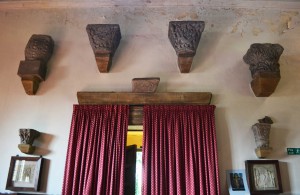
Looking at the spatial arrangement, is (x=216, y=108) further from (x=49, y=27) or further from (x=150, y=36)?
(x=49, y=27)

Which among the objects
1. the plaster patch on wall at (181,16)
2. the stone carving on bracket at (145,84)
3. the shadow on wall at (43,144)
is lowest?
the shadow on wall at (43,144)

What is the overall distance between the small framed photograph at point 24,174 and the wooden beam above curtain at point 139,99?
0.80 meters

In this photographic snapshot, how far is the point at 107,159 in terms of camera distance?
2.70m

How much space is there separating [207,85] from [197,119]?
1.52 feet

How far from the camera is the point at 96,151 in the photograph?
8.95 ft

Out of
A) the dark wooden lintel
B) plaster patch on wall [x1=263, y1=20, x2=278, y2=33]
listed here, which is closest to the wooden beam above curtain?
the dark wooden lintel

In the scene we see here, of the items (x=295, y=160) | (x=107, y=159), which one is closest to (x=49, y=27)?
(x=107, y=159)

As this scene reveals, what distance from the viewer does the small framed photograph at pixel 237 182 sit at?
2.59 m

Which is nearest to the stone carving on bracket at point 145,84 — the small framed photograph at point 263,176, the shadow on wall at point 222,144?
the shadow on wall at point 222,144

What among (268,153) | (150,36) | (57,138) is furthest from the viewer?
(150,36)

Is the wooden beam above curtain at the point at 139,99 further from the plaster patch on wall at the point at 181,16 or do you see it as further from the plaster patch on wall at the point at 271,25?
the plaster patch on wall at the point at 271,25

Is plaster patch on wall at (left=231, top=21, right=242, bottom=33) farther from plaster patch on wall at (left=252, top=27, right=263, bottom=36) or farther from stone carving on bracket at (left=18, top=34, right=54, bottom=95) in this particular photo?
stone carving on bracket at (left=18, top=34, right=54, bottom=95)

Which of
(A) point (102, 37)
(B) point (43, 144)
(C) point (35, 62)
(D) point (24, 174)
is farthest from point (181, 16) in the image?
Result: (D) point (24, 174)

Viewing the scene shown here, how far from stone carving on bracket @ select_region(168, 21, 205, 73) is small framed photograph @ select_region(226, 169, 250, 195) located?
1.29m
